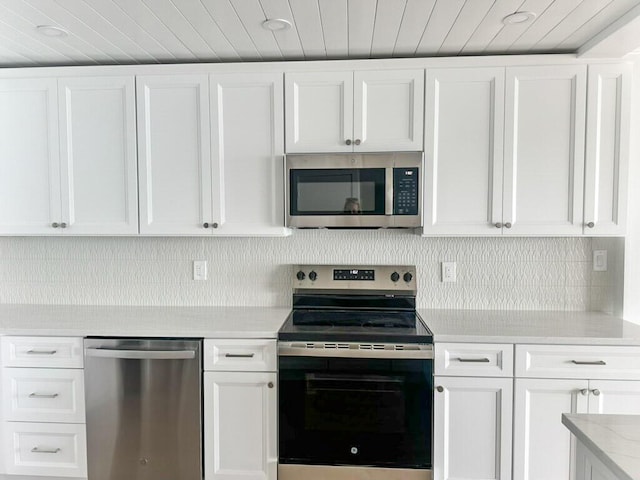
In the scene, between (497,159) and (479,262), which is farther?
(479,262)

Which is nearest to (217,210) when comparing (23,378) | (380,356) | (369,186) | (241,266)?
(241,266)

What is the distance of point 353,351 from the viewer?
1.89 metres

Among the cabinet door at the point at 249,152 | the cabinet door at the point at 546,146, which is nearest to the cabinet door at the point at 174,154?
the cabinet door at the point at 249,152

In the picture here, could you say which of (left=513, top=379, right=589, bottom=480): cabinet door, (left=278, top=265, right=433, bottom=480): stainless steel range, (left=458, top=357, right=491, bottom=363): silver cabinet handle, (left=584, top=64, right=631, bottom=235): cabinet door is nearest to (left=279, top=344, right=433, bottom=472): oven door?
(left=278, top=265, right=433, bottom=480): stainless steel range

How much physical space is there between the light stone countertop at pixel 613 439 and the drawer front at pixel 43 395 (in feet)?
6.78

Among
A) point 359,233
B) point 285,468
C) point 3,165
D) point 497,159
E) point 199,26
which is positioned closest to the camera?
point 199,26

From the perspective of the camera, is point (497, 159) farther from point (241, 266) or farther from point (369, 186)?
point (241, 266)

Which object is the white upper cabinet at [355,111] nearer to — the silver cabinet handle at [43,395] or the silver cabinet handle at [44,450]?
the silver cabinet handle at [43,395]

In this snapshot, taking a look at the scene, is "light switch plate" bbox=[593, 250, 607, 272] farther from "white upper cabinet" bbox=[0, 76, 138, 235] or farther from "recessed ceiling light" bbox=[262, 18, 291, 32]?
"white upper cabinet" bbox=[0, 76, 138, 235]

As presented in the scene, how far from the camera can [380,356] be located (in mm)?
1885

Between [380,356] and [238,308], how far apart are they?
3.16 ft

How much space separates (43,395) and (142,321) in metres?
0.56

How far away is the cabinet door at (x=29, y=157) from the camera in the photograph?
7.32ft

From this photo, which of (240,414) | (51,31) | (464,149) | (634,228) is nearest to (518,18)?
(464,149)
